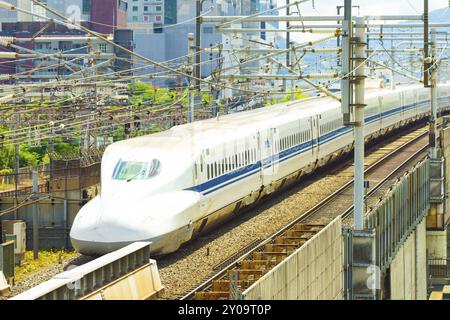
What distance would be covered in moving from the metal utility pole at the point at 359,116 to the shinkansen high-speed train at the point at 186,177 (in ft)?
10.9

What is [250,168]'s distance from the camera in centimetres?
2669

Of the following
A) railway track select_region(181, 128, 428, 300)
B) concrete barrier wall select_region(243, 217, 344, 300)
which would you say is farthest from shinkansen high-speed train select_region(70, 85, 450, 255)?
concrete barrier wall select_region(243, 217, 344, 300)

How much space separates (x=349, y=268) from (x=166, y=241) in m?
3.65

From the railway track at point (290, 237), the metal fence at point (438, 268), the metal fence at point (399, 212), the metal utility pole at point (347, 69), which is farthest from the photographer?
the metal fence at point (438, 268)

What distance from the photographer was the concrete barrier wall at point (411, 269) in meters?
29.8

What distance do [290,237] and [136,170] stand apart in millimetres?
3336

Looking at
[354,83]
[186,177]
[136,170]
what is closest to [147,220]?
[136,170]

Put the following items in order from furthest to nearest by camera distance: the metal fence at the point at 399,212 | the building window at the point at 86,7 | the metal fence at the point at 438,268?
the building window at the point at 86,7
the metal fence at the point at 438,268
the metal fence at the point at 399,212

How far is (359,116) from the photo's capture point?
19.8 m

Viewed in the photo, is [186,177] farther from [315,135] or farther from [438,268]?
[438,268]

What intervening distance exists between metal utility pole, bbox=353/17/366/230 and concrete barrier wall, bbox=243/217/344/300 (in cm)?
48

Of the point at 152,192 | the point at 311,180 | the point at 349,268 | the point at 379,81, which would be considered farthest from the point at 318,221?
the point at 379,81

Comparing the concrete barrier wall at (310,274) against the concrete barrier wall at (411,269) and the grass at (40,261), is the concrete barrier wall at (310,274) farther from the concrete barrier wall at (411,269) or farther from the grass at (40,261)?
the concrete barrier wall at (411,269)

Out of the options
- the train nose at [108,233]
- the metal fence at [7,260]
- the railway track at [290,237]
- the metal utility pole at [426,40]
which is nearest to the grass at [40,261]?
the metal fence at [7,260]
